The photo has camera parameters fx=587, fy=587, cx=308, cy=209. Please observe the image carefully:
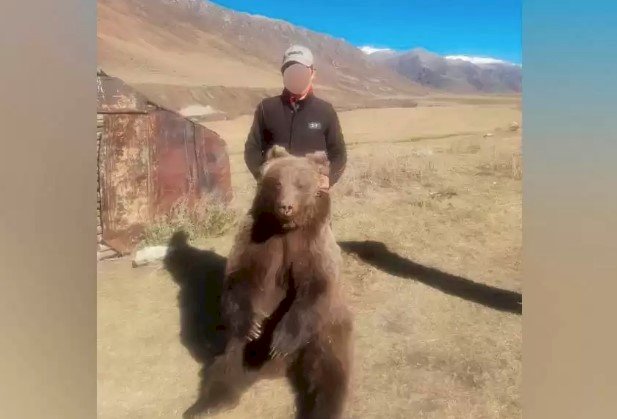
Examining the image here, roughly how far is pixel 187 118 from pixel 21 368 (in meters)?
1.26

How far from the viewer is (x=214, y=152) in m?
2.55

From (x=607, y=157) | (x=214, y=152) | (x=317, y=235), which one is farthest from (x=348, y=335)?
(x=607, y=157)

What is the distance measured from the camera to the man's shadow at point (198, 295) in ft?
7.91

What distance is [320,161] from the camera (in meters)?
2.33

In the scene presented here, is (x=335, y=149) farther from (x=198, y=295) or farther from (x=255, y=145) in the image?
(x=198, y=295)

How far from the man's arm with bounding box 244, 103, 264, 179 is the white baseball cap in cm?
22

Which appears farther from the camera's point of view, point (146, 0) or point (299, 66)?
point (146, 0)

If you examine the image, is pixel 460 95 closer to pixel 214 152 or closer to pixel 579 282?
pixel 579 282

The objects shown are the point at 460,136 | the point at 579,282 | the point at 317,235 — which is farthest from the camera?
the point at 460,136

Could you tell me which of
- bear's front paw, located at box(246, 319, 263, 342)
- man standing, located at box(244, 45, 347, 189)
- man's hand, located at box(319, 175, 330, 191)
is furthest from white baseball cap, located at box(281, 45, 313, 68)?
bear's front paw, located at box(246, 319, 263, 342)

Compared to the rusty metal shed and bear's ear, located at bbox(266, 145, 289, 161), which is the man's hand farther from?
the rusty metal shed

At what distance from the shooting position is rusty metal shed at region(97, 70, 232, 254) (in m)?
2.51

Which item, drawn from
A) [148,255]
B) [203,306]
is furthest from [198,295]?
[148,255]

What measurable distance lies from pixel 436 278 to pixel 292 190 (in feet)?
2.58
